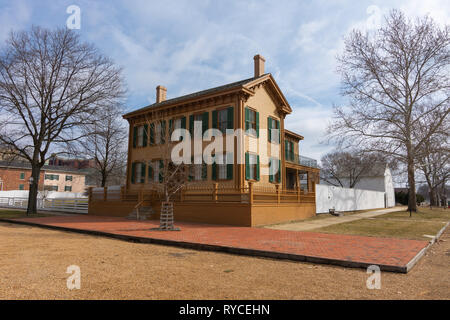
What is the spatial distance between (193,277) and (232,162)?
36.6 feet

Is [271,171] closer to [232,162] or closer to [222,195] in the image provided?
[232,162]

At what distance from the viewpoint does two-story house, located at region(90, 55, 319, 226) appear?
45.5 feet

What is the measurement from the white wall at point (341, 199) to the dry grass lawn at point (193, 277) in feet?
41.7

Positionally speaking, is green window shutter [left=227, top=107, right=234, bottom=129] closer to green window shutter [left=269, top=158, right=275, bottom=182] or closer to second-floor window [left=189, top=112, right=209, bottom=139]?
second-floor window [left=189, top=112, right=209, bottom=139]

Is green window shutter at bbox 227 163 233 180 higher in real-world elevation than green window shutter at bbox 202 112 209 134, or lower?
lower

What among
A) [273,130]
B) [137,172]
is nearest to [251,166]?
[273,130]

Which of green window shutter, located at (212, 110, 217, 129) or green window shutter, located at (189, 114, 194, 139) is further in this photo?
green window shutter, located at (189, 114, 194, 139)

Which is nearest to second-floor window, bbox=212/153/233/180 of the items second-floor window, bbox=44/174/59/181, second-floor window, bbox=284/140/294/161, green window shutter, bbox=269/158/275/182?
green window shutter, bbox=269/158/275/182

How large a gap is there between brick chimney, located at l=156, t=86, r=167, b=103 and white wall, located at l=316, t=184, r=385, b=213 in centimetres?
1413

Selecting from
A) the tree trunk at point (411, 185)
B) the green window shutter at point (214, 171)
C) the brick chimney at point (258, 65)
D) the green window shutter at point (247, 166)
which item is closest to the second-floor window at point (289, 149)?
the brick chimney at point (258, 65)

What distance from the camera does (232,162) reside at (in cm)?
1580

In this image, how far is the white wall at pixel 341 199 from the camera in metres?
19.9

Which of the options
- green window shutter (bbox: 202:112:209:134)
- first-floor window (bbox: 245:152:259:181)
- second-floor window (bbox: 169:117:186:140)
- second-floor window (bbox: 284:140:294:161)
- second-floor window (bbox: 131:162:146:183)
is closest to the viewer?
first-floor window (bbox: 245:152:259:181)
